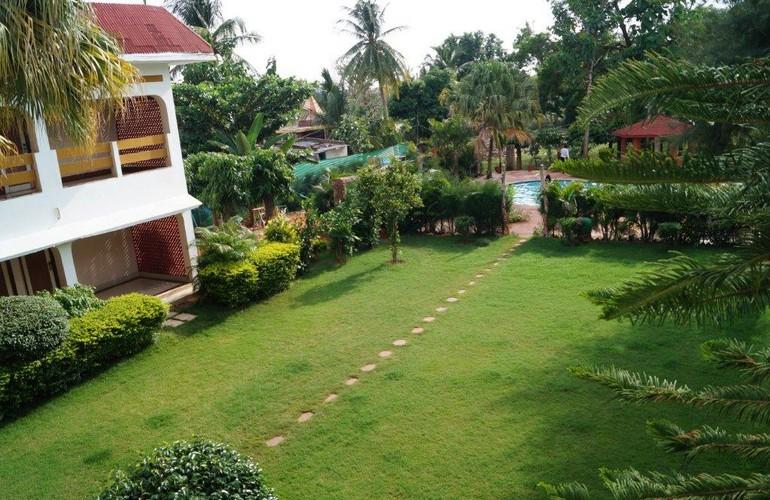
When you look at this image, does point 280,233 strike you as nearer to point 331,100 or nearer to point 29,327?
point 29,327

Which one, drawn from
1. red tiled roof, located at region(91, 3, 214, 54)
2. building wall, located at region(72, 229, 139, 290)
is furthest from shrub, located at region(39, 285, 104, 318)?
red tiled roof, located at region(91, 3, 214, 54)

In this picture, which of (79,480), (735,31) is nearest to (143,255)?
(79,480)

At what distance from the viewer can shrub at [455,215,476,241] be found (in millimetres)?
17141

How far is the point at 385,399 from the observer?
8195mm

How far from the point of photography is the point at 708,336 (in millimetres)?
9422

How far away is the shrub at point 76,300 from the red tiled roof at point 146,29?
4623 mm

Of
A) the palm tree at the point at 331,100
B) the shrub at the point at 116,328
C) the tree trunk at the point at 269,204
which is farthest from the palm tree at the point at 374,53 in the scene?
the shrub at the point at 116,328

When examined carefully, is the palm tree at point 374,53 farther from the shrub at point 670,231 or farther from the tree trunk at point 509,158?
the shrub at point 670,231

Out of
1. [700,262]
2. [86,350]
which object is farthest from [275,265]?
[700,262]

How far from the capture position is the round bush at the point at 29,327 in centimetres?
838

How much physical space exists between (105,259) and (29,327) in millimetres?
5789

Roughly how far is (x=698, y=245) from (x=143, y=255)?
44.6 ft

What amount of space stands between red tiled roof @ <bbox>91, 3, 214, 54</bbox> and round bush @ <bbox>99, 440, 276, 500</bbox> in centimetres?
897

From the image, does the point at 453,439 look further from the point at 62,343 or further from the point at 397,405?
the point at 62,343
